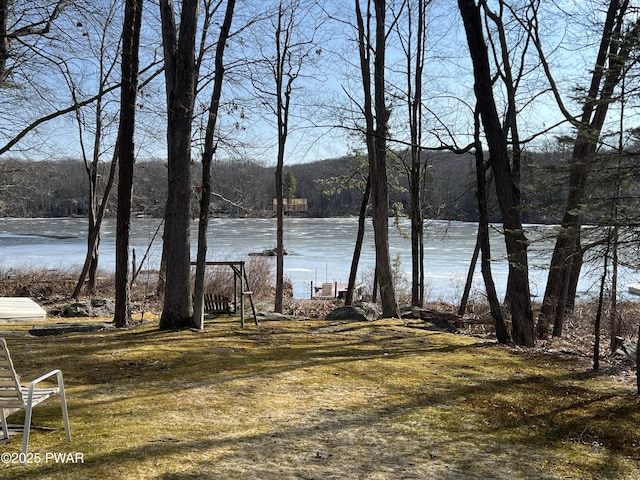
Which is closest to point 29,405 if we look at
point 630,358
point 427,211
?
point 630,358

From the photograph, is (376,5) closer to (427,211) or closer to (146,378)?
(427,211)

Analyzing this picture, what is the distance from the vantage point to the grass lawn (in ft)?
11.9

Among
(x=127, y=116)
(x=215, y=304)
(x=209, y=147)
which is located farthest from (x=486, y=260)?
(x=127, y=116)

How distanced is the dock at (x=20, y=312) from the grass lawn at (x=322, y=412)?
411mm

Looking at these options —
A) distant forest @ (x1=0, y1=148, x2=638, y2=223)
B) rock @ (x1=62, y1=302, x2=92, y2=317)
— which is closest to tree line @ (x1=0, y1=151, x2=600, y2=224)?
distant forest @ (x1=0, y1=148, x2=638, y2=223)

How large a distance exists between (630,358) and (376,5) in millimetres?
8227

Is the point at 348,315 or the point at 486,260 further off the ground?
the point at 486,260

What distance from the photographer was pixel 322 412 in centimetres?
486

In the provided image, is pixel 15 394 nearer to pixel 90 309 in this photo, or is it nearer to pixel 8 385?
pixel 8 385

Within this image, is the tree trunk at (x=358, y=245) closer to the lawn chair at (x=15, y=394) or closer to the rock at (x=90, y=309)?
the rock at (x=90, y=309)

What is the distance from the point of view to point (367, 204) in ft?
58.7

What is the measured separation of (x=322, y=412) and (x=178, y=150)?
5.30m

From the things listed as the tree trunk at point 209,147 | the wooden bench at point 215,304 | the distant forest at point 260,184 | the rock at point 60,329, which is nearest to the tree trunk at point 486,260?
the distant forest at point 260,184

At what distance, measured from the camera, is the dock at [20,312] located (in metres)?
7.78
